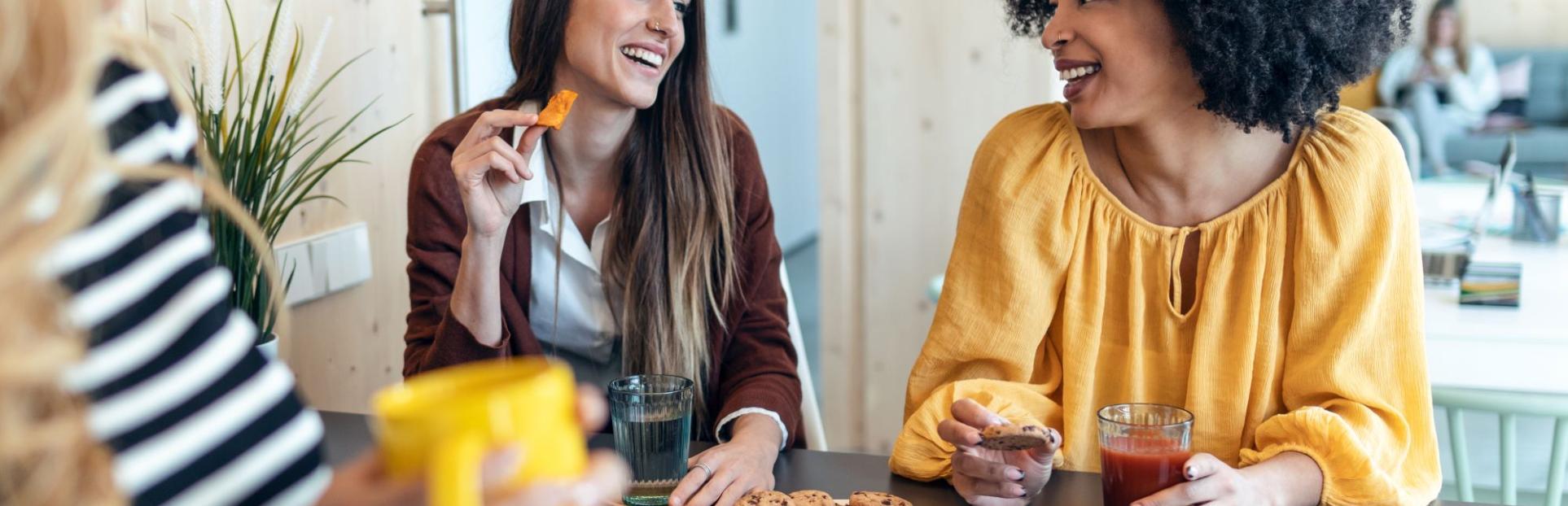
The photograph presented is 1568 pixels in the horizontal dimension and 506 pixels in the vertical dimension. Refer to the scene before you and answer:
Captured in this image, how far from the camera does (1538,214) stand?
2.73 meters

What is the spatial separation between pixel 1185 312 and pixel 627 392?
2.36 feet

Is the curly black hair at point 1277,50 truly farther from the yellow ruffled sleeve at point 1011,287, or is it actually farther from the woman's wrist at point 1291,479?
the woman's wrist at point 1291,479

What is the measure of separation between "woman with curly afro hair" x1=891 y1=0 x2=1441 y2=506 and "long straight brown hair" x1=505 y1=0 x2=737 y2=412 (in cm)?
30

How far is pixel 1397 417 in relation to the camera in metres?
1.33

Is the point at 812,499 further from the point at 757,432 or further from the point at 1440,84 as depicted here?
the point at 1440,84

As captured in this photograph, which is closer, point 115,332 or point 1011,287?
point 115,332

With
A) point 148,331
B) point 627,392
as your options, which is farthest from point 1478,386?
point 148,331

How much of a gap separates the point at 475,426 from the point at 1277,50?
3.83 feet

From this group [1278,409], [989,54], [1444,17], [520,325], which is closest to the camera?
[1278,409]

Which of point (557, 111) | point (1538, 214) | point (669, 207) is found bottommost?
point (1538, 214)

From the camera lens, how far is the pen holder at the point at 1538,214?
2.72 m

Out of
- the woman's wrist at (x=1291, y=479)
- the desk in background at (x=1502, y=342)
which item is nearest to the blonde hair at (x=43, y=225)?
the woman's wrist at (x=1291, y=479)

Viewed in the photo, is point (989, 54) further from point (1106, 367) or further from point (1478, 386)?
point (1106, 367)


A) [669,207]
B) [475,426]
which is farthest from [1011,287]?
[475,426]
